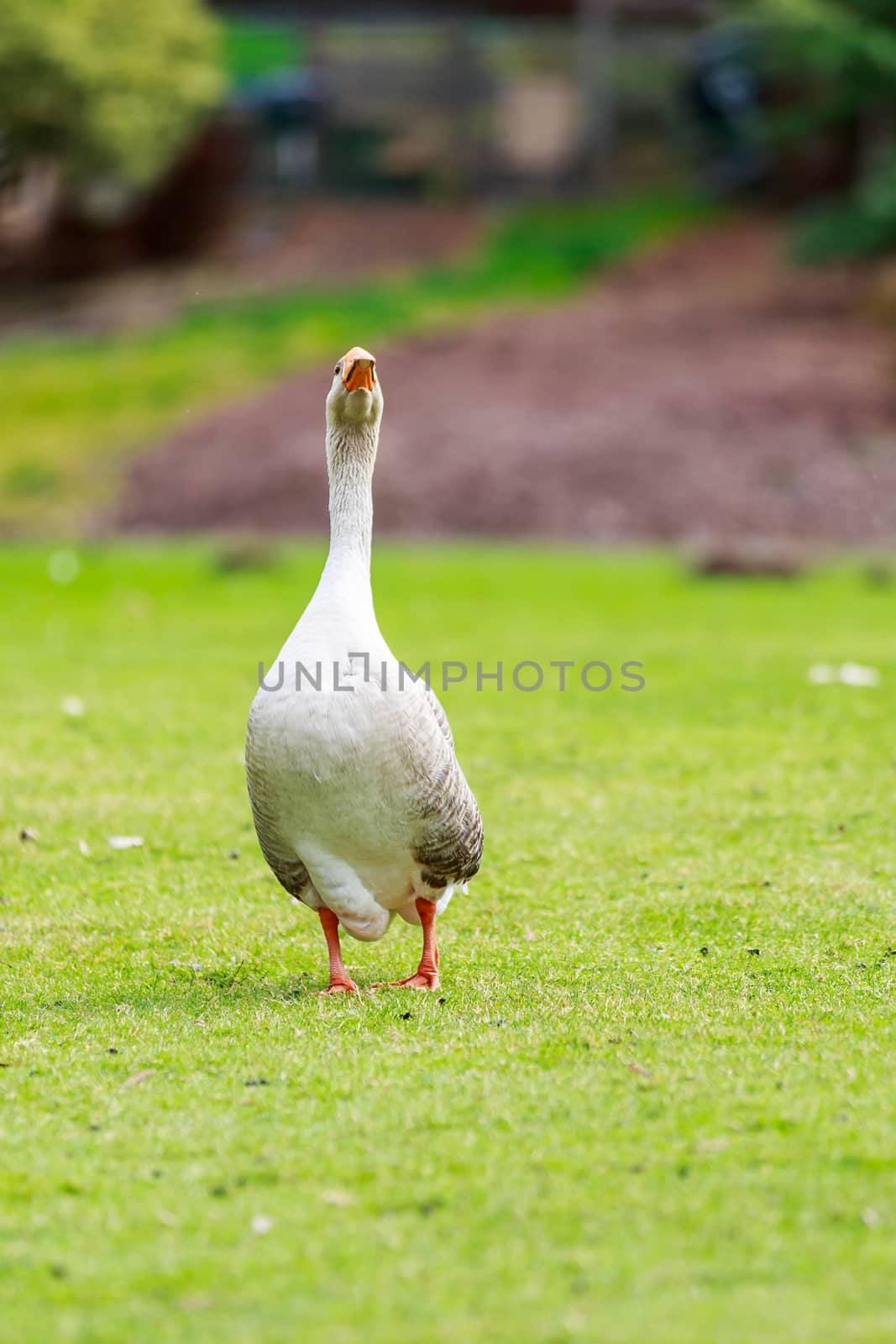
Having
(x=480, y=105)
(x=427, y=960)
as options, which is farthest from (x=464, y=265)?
(x=427, y=960)

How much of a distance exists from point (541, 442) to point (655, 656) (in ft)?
28.9

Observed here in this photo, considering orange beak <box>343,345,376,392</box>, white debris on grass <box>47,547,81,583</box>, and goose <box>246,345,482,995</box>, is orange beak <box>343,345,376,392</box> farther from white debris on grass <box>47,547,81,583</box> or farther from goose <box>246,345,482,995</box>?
white debris on grass <box>47,547,81,583</box>

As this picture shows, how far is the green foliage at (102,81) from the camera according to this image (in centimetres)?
2062

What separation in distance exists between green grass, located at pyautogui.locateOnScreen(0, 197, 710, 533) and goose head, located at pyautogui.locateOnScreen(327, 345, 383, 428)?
51.3 feet

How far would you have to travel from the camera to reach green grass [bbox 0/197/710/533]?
22438 mm

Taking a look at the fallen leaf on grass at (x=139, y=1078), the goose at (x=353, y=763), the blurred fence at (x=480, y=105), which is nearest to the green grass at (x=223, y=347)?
the blurred fence at (x=480, y=105)

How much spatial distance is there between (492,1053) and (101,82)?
19732 millimetres

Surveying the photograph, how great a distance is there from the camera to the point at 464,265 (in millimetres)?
29469

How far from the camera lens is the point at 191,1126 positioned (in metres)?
4.43

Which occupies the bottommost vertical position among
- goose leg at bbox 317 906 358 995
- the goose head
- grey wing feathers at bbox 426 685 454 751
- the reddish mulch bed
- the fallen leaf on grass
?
the fallen leaf on grass

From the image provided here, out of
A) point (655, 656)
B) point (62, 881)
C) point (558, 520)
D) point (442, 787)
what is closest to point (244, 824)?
point (62, 881)

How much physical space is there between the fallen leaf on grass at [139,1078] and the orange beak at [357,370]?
2.30 m

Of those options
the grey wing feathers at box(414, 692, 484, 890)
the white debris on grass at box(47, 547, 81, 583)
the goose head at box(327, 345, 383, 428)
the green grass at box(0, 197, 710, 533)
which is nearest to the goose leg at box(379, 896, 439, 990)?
the grey wing feathers at box(414, 692, 484, 890)

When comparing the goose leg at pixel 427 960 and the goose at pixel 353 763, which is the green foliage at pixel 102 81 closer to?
the goose at pixel 353 763
